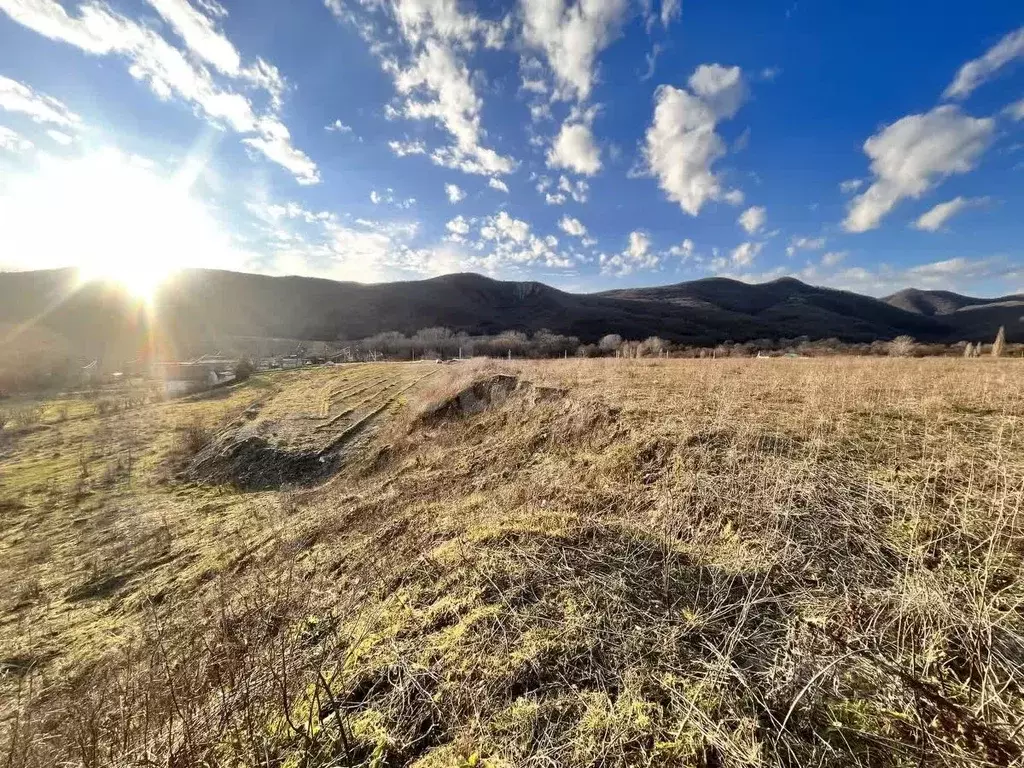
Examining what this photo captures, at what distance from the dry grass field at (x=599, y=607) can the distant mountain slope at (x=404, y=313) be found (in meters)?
78.1

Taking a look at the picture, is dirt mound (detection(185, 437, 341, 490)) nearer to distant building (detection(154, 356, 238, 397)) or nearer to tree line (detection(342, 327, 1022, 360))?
distant building (detection(154, 356, 238, 397))

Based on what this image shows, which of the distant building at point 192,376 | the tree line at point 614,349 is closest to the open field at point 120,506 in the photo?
the distant building at point 192,376

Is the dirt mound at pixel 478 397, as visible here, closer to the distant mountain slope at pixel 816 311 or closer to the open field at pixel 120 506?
the open field at pixel 120 506

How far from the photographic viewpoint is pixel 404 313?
130 meters

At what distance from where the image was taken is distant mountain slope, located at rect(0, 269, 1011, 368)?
87.2 metres

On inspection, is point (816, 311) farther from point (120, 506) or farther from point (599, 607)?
point (120, 506)

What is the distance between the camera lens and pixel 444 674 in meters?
3.50

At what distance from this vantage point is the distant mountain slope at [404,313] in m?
87.2

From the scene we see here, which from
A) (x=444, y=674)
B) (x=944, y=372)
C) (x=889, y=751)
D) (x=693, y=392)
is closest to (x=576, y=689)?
(x=444, y=674)

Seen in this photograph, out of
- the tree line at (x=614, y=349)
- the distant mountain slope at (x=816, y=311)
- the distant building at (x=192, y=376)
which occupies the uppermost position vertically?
the distant mountain slope at (x=816, y=311)

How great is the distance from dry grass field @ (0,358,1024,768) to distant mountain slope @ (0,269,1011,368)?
7805cm

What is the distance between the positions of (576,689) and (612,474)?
4.56 meters

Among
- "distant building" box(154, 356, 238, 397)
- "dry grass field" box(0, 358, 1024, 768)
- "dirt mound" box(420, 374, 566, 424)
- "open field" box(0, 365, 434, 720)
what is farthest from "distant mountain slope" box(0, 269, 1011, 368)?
"dry grass field" box(0, 358, 1024, 768)

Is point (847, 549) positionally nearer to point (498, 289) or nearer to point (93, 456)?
point (93, 456)
